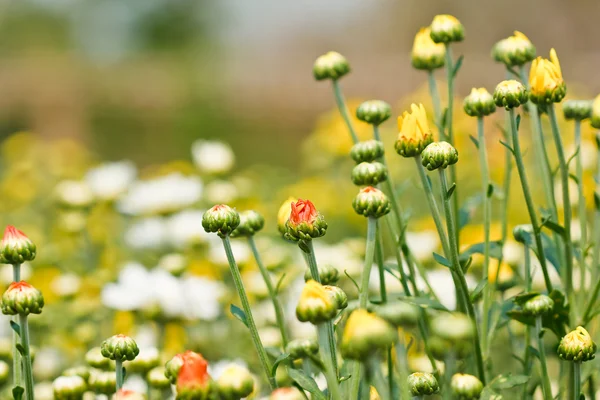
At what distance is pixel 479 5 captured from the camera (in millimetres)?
7262

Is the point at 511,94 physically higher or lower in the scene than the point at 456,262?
higher

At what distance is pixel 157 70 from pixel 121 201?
426 inches

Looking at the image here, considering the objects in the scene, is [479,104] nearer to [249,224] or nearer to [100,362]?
[249,224]

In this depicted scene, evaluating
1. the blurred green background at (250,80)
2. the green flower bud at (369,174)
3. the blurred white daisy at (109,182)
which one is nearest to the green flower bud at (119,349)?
the green flower bud at (369,174)

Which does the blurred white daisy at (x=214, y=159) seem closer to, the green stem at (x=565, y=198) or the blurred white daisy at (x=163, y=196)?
the blurred white daisy at (x=163, y=196)

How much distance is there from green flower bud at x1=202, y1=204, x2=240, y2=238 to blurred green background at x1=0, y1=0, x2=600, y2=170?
355cm

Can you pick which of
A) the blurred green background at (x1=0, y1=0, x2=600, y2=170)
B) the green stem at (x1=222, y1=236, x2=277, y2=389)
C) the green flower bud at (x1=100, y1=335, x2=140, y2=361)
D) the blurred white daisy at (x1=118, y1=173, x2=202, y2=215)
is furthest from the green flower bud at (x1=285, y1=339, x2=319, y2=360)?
the blurred green background at (x1=0, y1=0, x2=600, y2=170)

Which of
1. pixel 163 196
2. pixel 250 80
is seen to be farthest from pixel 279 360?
pixel 250 80

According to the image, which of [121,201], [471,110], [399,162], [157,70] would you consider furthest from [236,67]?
[471,110]

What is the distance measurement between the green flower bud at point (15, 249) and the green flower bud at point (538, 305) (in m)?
0.53

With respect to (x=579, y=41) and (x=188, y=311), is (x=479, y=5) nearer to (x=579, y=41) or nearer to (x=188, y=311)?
(x=579, y=41)

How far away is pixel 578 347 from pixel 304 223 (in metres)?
0.29

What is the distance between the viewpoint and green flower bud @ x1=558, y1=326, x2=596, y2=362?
2.48 ft

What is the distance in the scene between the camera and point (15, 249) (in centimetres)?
83
